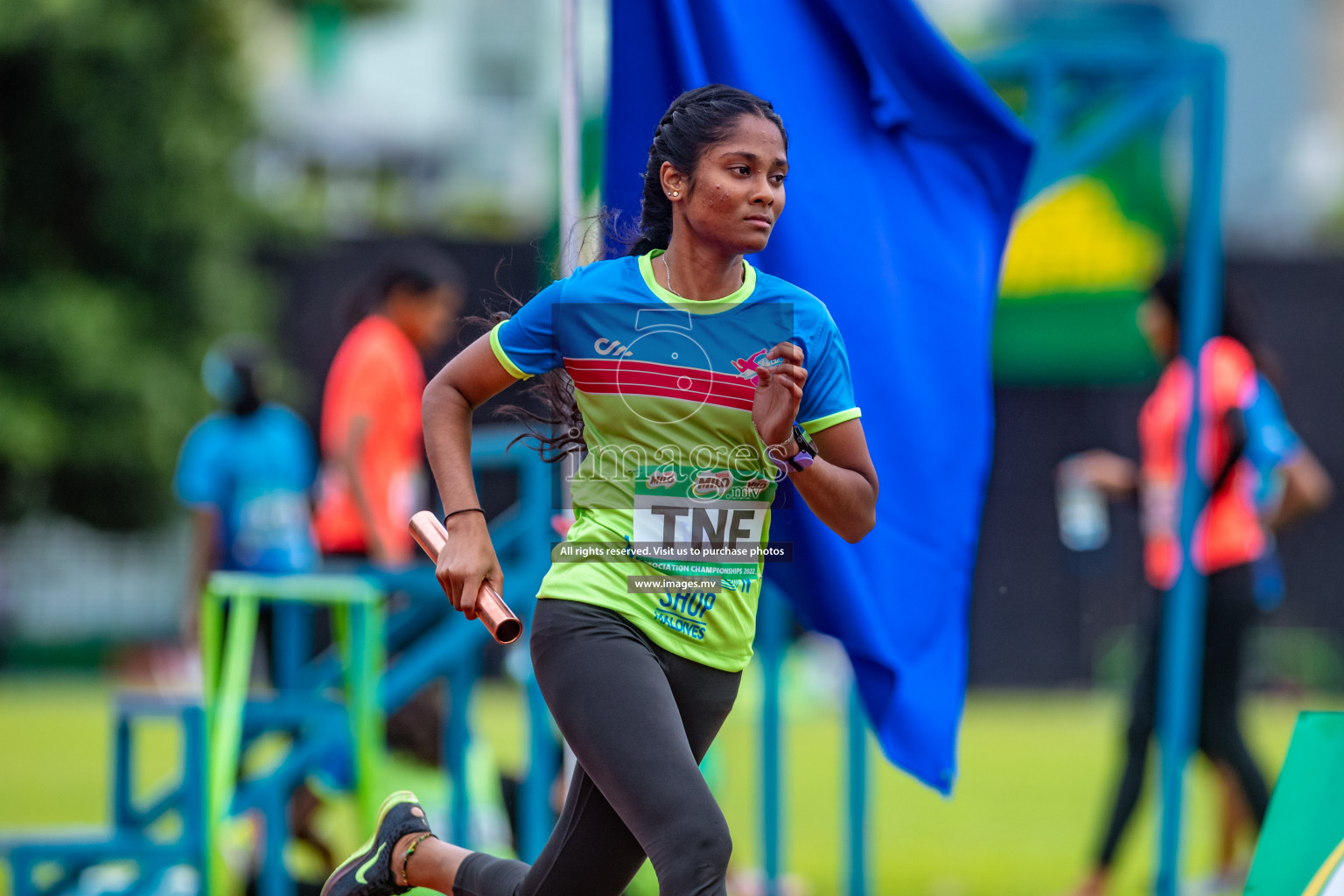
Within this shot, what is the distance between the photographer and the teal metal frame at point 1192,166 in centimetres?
473

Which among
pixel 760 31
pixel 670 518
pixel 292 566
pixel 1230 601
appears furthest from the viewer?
pixel 292 566

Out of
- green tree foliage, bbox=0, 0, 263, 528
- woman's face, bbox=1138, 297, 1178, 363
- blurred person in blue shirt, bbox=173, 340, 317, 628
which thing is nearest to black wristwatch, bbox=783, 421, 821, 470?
woman's face, bbox=1138, 297, 1178, 363

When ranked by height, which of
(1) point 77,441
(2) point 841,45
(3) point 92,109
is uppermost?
(3) point 92,109

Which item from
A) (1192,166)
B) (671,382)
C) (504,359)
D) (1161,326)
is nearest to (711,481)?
(671,382)

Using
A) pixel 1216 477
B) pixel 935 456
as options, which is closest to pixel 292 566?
pixel 935 456

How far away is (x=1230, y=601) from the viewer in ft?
18.7

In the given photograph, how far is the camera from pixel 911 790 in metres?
9.49

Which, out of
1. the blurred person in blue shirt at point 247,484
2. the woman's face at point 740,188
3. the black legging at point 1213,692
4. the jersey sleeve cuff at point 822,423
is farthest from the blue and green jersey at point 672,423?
the blurred person in blue shirt at point 247,484

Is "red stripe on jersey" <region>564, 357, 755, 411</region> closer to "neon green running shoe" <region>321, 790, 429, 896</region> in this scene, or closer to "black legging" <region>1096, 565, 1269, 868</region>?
"neon green running shoe" <region>321, 790, 429, 896</region>

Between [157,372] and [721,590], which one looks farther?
[157,372]

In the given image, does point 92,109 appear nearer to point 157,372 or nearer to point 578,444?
point 157,372

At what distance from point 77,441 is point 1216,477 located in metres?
12.8

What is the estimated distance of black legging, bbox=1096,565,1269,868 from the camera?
5.61m

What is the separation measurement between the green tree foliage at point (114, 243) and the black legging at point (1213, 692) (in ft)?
39.5
